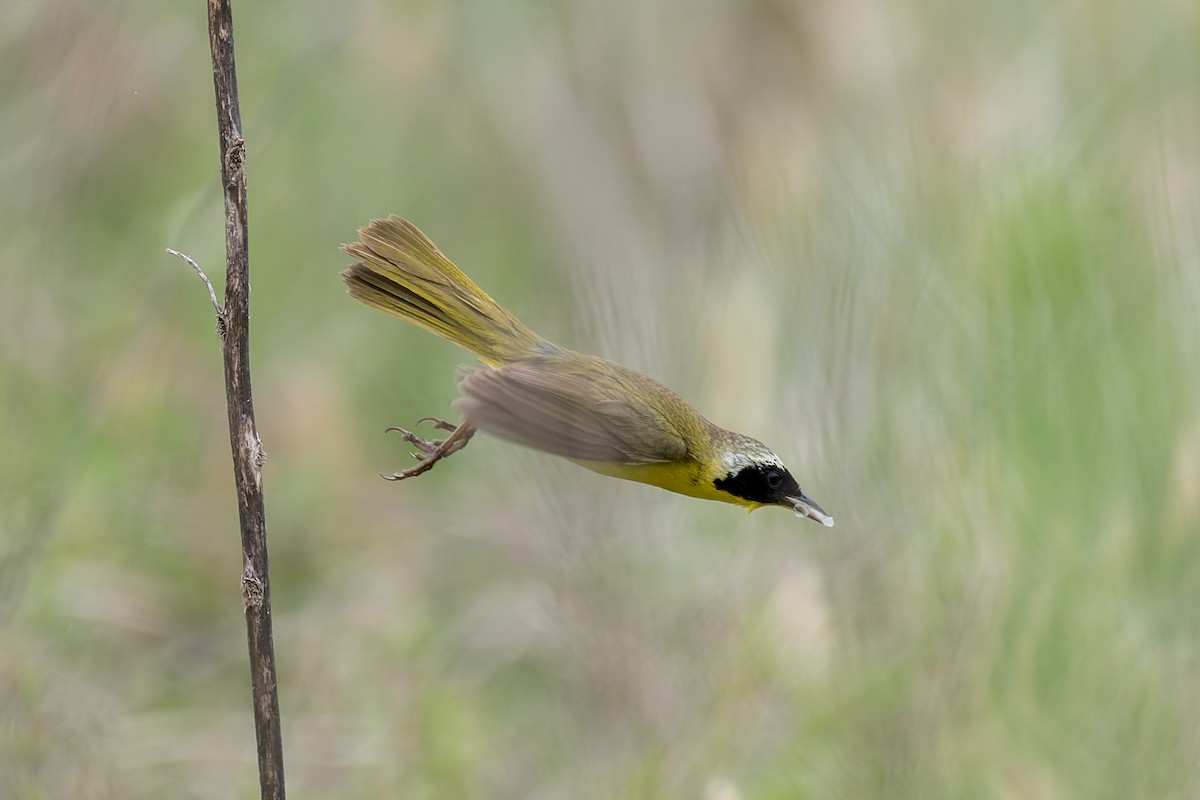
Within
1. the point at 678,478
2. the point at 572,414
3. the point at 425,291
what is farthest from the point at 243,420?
the point at 678,478

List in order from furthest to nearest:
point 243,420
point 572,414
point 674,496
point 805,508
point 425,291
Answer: point 674,496 < point 805,508 < point 425,291 < point 572,414 < point 243,420

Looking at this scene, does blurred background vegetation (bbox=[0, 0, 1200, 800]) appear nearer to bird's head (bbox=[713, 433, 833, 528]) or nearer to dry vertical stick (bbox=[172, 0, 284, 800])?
bird's head (bbox=[713, 433, 833, 528])

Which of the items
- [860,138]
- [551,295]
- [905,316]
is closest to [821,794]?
[905,316]

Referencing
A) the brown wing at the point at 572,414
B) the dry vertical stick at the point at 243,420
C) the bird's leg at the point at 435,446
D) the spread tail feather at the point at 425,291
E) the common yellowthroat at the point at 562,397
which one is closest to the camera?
the dry vertical stick at the point at 243,420

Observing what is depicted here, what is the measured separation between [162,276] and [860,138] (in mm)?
2297

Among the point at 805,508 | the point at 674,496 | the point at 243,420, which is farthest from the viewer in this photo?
the point at 674,496

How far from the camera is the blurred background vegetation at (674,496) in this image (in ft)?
10.4

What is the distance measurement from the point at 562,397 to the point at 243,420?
54cm

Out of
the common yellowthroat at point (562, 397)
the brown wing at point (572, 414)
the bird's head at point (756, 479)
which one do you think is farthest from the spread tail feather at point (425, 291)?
the bird's head at point (756, 479)

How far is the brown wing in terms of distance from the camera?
5.23 feet

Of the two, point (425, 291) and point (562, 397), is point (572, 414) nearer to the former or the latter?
point (562, 397)

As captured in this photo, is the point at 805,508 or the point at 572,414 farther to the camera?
the point at 805,508

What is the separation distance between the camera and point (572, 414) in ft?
6.10

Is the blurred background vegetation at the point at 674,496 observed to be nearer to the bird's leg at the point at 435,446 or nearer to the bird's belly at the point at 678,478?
the bird's belly at the point at 678,478
